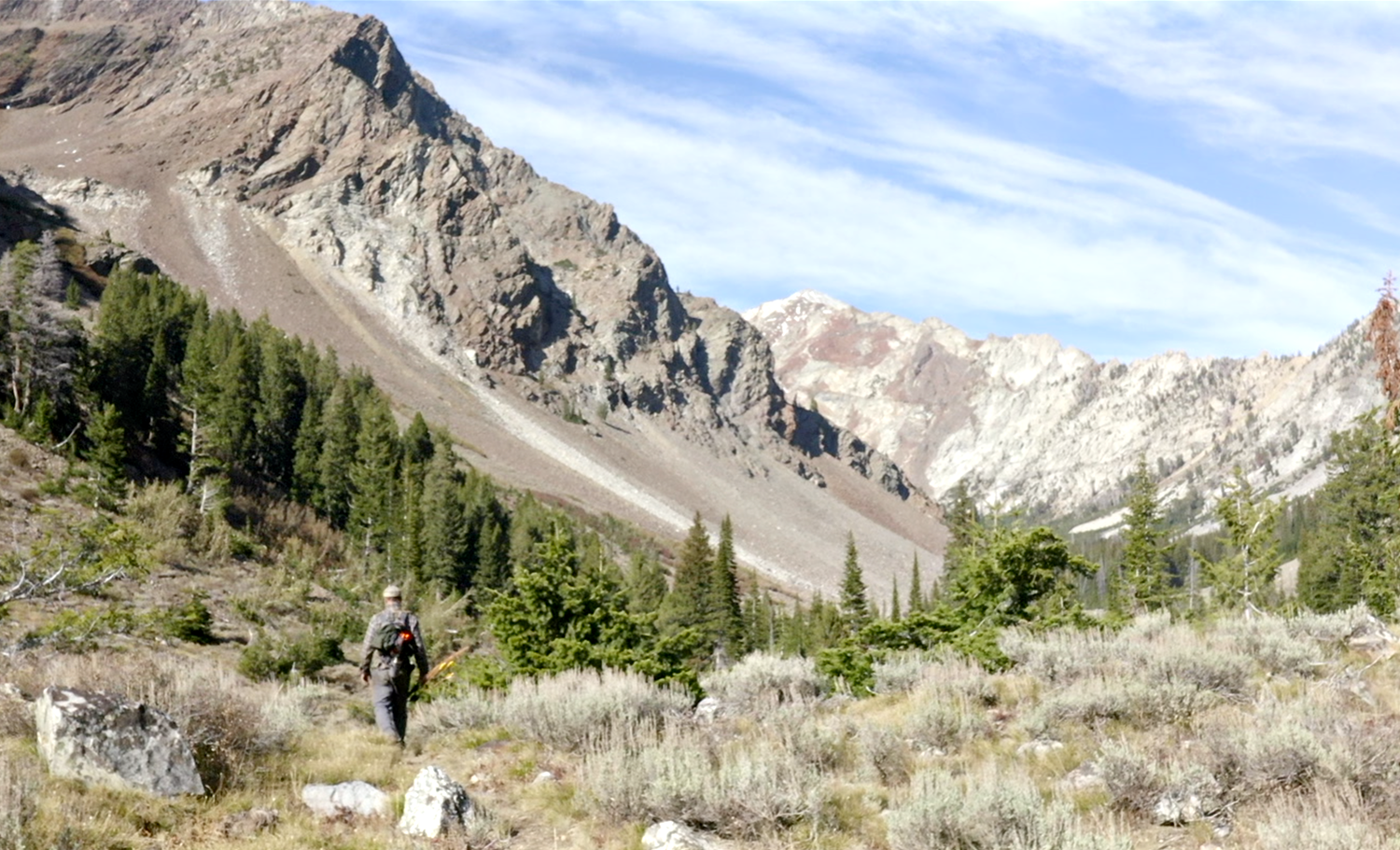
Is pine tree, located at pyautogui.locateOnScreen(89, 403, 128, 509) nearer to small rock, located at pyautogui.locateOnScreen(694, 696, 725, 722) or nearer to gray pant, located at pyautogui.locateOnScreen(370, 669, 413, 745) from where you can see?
gray pant, located at pyautogui.locateOnScreen(370, 669, 413, 745)

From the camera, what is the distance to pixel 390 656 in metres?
10.1

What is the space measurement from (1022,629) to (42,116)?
177089 mm

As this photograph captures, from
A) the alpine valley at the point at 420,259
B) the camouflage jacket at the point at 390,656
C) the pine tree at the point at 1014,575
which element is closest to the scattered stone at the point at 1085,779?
the camouflage jacket at the point at 390,656

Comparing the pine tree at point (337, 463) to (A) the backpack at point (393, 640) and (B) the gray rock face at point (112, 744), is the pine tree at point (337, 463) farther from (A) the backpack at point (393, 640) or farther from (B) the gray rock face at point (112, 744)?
(B) the gray rock face at point (112, 744)

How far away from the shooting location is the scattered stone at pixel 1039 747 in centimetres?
819

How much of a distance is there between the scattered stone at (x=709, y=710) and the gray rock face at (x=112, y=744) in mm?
4838

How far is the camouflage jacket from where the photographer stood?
10.1m

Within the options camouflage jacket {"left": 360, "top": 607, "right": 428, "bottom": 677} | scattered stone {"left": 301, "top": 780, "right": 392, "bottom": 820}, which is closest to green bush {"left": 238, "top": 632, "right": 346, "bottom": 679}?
camouflage jacket {"left": 360, "top": 607, "right": 428, "bottom": 677}

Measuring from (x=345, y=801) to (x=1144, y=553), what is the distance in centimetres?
4077

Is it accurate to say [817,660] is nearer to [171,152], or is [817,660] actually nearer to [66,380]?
[66,380]

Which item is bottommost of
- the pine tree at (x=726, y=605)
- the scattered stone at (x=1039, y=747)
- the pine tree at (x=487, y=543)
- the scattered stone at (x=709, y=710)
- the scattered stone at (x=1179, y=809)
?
the pine tree at (x=726, y=605)

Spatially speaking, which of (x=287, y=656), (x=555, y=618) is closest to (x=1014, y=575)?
(x=555, y=618)

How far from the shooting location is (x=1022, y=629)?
1353 centimetres

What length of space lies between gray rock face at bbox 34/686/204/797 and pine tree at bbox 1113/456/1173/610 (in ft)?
127
